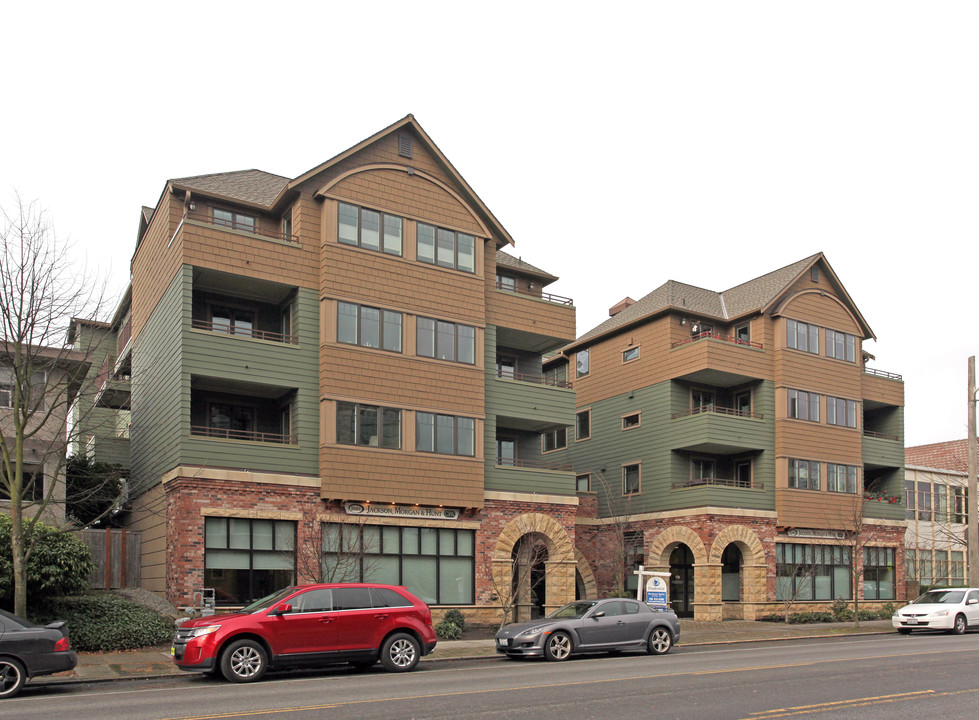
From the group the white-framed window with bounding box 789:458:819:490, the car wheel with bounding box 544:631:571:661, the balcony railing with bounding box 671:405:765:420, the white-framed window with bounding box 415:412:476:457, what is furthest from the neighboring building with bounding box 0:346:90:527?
the white-framed window with bounding box 789:458:819:490

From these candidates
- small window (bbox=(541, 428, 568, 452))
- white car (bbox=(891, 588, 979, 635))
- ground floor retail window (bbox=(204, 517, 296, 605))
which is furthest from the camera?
small window (bbox=(541, 428, 568, 452))

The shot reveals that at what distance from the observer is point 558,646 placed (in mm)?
20516

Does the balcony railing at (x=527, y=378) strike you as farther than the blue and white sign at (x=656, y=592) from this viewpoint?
Yes

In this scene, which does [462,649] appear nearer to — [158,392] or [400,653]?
[400,653]

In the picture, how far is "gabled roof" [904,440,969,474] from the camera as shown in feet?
192

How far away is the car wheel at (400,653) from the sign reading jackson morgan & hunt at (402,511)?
32.5 ft

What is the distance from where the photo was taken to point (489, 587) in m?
30.5

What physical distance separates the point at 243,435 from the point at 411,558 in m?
6.31

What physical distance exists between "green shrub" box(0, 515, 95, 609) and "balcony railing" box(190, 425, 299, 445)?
5639mm

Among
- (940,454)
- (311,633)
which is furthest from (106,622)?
(940,454)

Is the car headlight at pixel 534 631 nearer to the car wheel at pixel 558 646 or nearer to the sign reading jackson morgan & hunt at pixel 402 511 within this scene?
the car wheel at pixel 558 646

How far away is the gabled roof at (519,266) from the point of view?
35.4 meters

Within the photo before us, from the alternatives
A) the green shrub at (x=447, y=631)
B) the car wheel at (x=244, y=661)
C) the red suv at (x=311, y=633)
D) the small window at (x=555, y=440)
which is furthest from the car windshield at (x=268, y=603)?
the small window at (x=555, y=440)

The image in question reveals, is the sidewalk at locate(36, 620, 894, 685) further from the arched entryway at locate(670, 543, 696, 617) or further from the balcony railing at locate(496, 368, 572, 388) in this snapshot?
the balcony railing at locate(496, 368, 572, 388)
